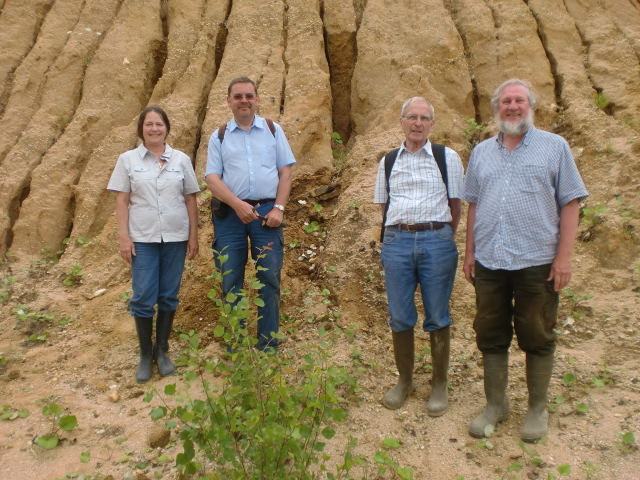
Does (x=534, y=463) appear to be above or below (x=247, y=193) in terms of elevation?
below

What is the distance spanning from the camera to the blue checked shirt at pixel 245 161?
13.3 ft

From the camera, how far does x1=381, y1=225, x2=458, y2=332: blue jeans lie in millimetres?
3547

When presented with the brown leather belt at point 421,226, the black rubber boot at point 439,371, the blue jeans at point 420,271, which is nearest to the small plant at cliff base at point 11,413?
the blue jeans at point 420,271

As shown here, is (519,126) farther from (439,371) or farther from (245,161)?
(245,161)

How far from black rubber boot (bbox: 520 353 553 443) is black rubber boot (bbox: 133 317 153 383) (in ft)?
9.09

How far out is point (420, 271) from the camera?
3611mm

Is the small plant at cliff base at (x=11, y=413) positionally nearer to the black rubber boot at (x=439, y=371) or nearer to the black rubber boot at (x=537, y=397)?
the black rubber boot at (x=439, y=371)

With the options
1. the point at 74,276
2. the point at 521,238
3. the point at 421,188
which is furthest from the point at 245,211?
the point at 74,276

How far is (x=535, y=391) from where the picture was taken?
3416 millimetres

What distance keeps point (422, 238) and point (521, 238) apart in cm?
63

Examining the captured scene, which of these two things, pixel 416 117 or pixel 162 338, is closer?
pixel 416 117

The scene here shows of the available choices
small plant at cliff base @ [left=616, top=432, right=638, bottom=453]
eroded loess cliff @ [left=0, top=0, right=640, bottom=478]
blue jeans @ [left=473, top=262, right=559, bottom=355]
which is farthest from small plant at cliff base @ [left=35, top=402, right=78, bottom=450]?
small plant at cliff base @ [left=616, top=432, right=638, bottom=453]

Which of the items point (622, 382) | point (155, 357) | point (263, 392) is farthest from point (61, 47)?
point (622, 382)

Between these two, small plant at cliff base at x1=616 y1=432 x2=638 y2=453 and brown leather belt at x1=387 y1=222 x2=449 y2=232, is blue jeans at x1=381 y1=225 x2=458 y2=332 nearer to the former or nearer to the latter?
brown leather belt at x1=387 y1=222 x2=449 y2=232
